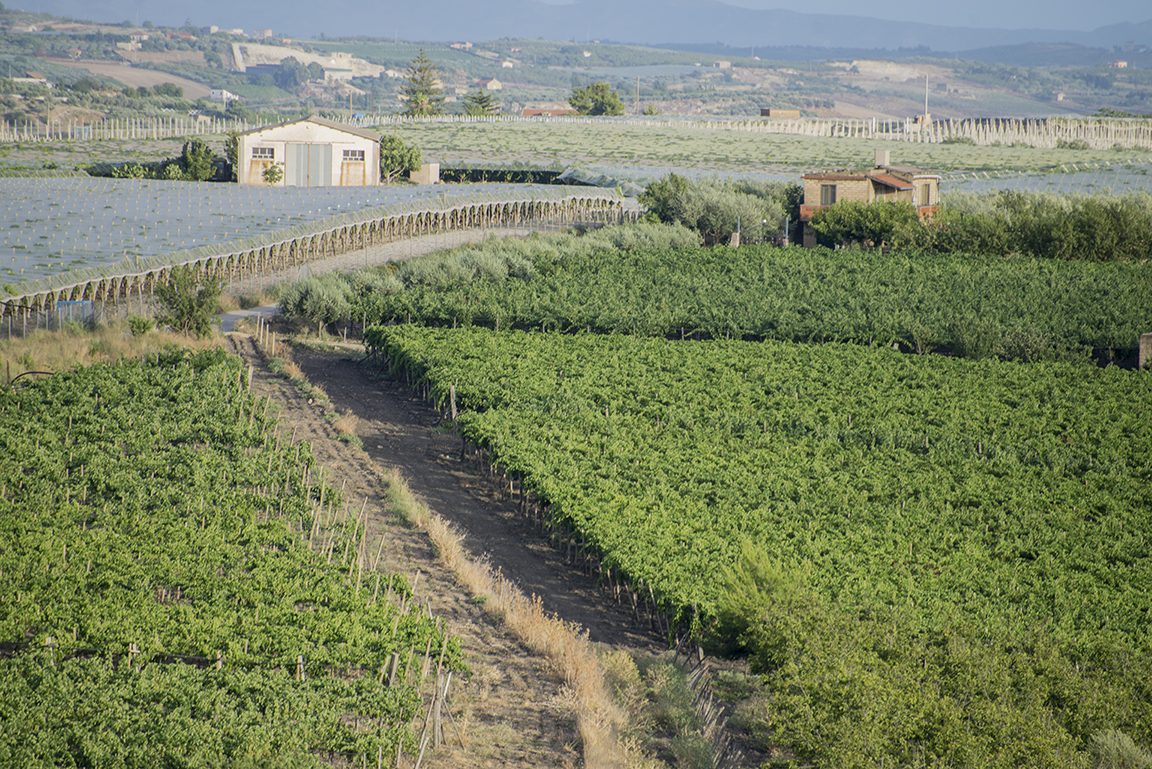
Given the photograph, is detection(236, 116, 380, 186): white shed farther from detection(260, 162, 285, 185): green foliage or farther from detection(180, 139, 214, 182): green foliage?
detection(180, 139, 214, 182): green foliage

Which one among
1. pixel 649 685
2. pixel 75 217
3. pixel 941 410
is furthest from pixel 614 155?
pixel 649 685

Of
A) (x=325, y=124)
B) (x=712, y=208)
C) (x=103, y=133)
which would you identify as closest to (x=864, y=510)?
(x=712, y=208)

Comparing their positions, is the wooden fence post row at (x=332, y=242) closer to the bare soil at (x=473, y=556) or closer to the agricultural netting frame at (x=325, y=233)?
the agricultural netting frame at (x=325, y=233)

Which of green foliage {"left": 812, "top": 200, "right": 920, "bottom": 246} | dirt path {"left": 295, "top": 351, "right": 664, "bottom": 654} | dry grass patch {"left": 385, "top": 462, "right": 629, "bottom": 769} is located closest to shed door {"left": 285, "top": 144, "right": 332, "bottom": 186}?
green foliage {"left": 812, "top": 200, "right": 920, "bottom": 246}

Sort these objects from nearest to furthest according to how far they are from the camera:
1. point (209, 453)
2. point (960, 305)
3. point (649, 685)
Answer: point (649, 685), point (209, 453), point (960, 305)

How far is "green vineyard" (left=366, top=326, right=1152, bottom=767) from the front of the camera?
14.8 meters

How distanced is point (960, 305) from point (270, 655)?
35353 mm

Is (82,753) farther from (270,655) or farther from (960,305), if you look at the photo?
(960,305)

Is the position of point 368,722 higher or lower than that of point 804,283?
lower

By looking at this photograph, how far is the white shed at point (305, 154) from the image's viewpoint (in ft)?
231

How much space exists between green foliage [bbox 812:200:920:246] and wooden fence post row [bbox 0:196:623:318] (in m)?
15.4

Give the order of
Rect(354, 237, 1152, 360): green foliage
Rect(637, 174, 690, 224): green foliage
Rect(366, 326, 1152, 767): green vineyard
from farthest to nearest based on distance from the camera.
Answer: Rect(637, 174, 690, 224): green foliage
Rect(354, 237, 1152, 360): green foliage
Rect(366, 326, 1152, 767): green vineyard

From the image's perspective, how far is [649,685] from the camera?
17469 mm

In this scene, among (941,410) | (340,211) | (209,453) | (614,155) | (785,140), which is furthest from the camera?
(785,140)
